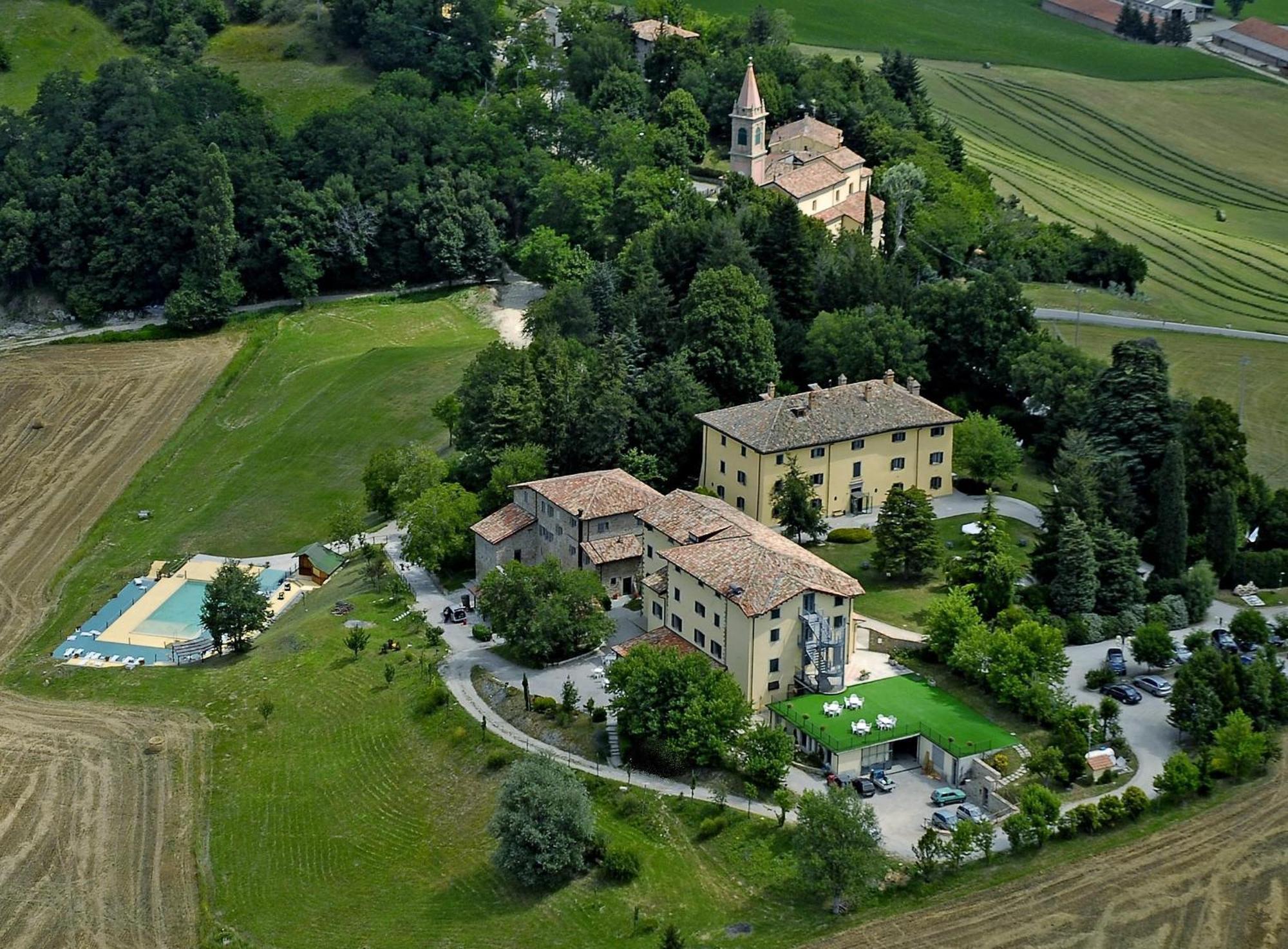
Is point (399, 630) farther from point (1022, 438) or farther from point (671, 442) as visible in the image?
point (1022, 438)

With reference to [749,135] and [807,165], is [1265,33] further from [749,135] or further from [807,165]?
[807,165]

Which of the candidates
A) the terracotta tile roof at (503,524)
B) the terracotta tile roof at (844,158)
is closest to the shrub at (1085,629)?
the terracotta tile roof at (503,524)

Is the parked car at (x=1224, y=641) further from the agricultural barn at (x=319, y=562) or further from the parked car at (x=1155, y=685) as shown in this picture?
the agricultural barn at (x=319, y=562)

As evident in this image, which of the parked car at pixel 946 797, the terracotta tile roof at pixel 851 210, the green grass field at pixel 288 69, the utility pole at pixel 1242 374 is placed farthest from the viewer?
the green grass field at pixel 288 69

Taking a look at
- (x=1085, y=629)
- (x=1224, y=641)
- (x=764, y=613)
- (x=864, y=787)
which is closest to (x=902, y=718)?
(x=864, y=787)

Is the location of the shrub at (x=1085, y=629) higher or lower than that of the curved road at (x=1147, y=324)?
lower

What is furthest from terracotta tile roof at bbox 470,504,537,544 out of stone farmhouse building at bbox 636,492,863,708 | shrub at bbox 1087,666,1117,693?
shrub at bbox 1087,666,1117,693
